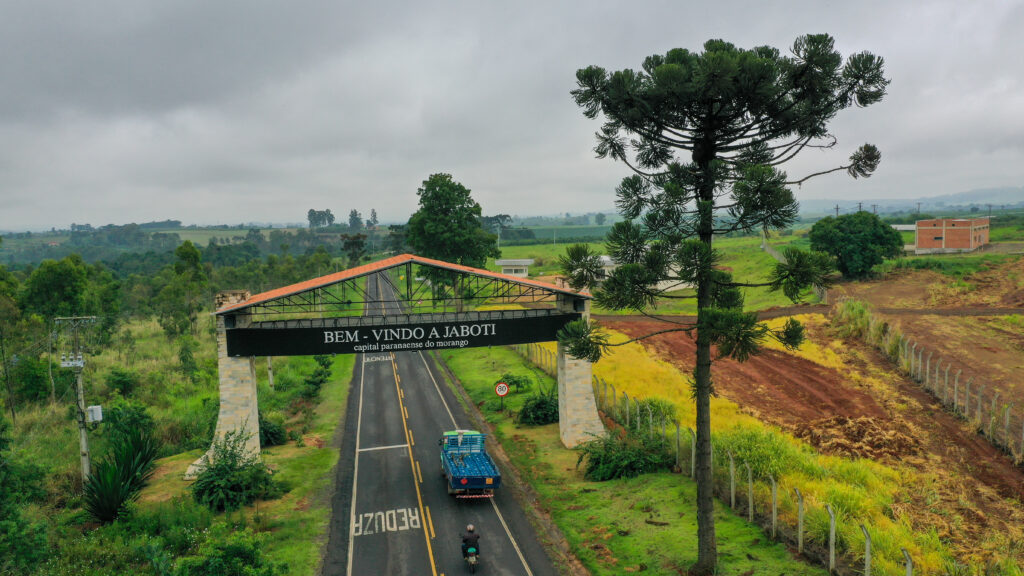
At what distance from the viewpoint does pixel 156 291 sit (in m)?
79.7

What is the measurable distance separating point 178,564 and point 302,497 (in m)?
11.9

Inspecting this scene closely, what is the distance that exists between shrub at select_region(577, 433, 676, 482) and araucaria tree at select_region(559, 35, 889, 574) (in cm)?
754

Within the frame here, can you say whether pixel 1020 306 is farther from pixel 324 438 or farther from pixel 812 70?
pixel 324 438

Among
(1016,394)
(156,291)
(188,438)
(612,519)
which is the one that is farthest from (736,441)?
(156,291)

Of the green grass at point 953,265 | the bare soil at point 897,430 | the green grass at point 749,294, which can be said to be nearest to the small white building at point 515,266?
the green grass at point 749,294

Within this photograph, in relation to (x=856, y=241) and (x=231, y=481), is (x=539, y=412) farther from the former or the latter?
(x=856, y=241)

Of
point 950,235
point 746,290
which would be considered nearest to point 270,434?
point 746,290

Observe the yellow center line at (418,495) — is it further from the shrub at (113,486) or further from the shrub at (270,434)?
the shrub at (113,486)

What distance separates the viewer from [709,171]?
695 inches

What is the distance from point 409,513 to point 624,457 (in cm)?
872

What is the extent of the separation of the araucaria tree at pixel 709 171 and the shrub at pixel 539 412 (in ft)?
53.6

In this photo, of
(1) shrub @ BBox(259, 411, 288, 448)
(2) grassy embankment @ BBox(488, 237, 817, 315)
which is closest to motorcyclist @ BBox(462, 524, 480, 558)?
(1) shrub @ BBox(259, 411, 288, 448)

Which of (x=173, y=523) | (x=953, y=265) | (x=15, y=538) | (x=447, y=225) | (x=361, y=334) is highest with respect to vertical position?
(x=447, y=225)

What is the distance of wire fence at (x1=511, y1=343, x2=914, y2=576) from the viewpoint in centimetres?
1653
